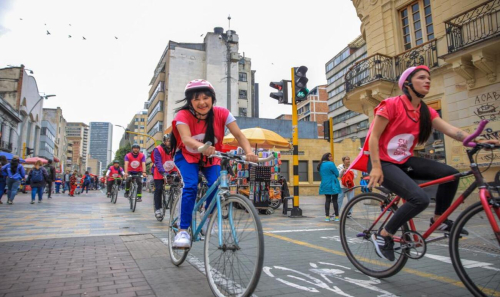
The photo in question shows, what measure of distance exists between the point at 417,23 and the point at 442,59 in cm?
264

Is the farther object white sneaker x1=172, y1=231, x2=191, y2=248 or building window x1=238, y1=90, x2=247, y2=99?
building window x1=238, y1=90, x2=247, y2=99

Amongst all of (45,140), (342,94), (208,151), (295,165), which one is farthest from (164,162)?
(45,140)

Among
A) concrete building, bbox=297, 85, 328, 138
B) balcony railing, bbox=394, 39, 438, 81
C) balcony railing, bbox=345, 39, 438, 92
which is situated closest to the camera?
balcony railing, bbox=394, 39, 438, 81

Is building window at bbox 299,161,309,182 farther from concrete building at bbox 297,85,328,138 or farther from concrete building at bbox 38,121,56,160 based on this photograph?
concrete building at bbox 38,121,56,160

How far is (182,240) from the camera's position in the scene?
3.03m

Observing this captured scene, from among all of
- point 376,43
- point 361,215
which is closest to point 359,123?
point 376,43

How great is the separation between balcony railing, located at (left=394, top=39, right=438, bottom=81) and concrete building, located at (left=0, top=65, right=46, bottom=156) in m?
41.0

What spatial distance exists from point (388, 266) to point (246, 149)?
180 cm

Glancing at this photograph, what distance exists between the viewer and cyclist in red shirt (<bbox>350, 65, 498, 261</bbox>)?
2.92m

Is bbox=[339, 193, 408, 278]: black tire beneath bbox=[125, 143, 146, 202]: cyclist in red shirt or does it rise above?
beneath

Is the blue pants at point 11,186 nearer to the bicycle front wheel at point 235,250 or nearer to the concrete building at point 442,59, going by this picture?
the bicycle front wheel at point 235,250

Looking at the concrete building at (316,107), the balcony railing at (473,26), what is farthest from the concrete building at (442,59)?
the concrete building at (316,107)

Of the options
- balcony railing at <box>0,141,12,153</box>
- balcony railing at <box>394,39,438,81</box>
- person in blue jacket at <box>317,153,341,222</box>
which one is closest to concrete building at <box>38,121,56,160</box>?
balcony railing at <box>0,141,12,153</box>

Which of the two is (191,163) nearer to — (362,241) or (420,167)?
(362,241)
